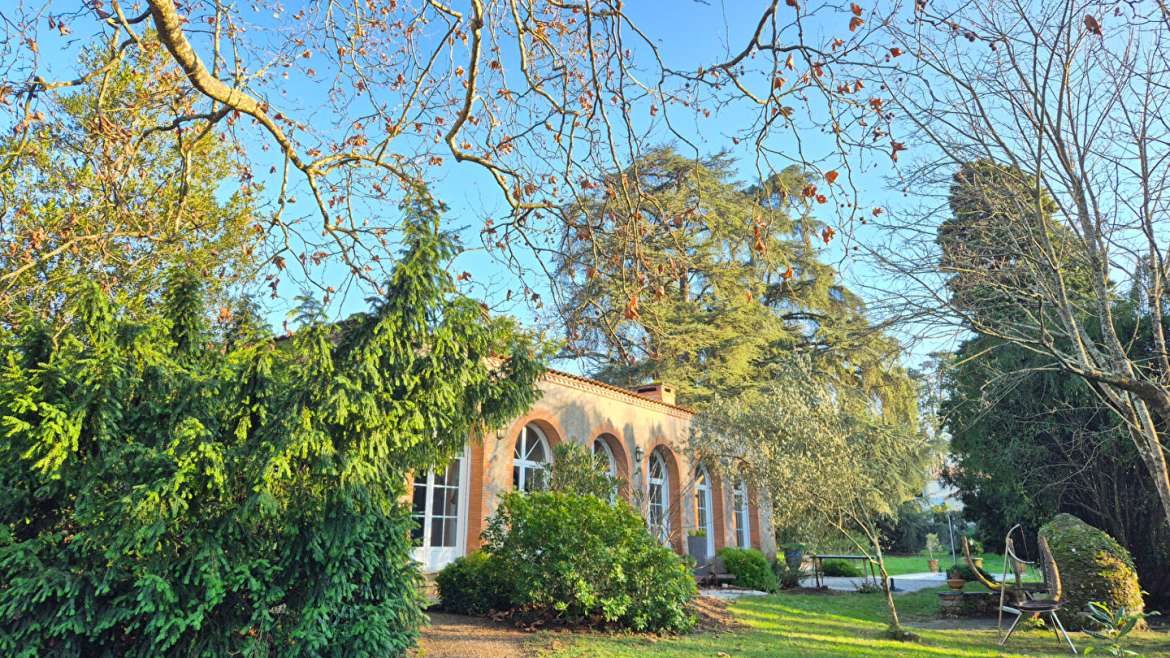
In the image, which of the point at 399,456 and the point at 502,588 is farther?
the point at 502,588

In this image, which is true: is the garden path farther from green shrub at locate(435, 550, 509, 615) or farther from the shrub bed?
green shrub at locate(435, 550, 509, 615)

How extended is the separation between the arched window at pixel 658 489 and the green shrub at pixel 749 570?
218 centimetres

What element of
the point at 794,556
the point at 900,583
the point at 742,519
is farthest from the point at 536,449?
the point at 900,583

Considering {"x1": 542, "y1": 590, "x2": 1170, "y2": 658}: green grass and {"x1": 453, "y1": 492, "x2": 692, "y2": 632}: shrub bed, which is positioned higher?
{"x1": 453, "y1": 492, "x2": 692, "y2": 632}: shrub bed

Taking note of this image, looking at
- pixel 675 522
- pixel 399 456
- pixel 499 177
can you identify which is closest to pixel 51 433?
pixel 399 456

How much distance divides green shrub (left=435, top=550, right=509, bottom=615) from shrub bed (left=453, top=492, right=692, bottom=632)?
0.01 metres

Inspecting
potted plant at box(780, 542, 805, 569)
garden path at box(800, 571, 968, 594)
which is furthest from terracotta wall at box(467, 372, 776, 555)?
garden path at box(800, 571, 968, 594)

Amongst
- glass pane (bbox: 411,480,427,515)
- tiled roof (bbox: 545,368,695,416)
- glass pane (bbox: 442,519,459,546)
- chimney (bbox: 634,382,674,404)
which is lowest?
glass pane (bbox: 442,519,459,546)

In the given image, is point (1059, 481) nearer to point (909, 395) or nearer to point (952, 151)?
point (952, 151)

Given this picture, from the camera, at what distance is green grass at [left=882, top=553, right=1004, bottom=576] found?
2509cm

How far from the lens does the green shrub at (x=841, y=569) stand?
21328 mm

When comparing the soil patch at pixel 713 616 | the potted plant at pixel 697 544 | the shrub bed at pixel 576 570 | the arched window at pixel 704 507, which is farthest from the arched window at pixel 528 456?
the arched window at pixel 704 507

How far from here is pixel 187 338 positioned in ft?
21.7

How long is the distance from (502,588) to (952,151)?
7.82 meters
